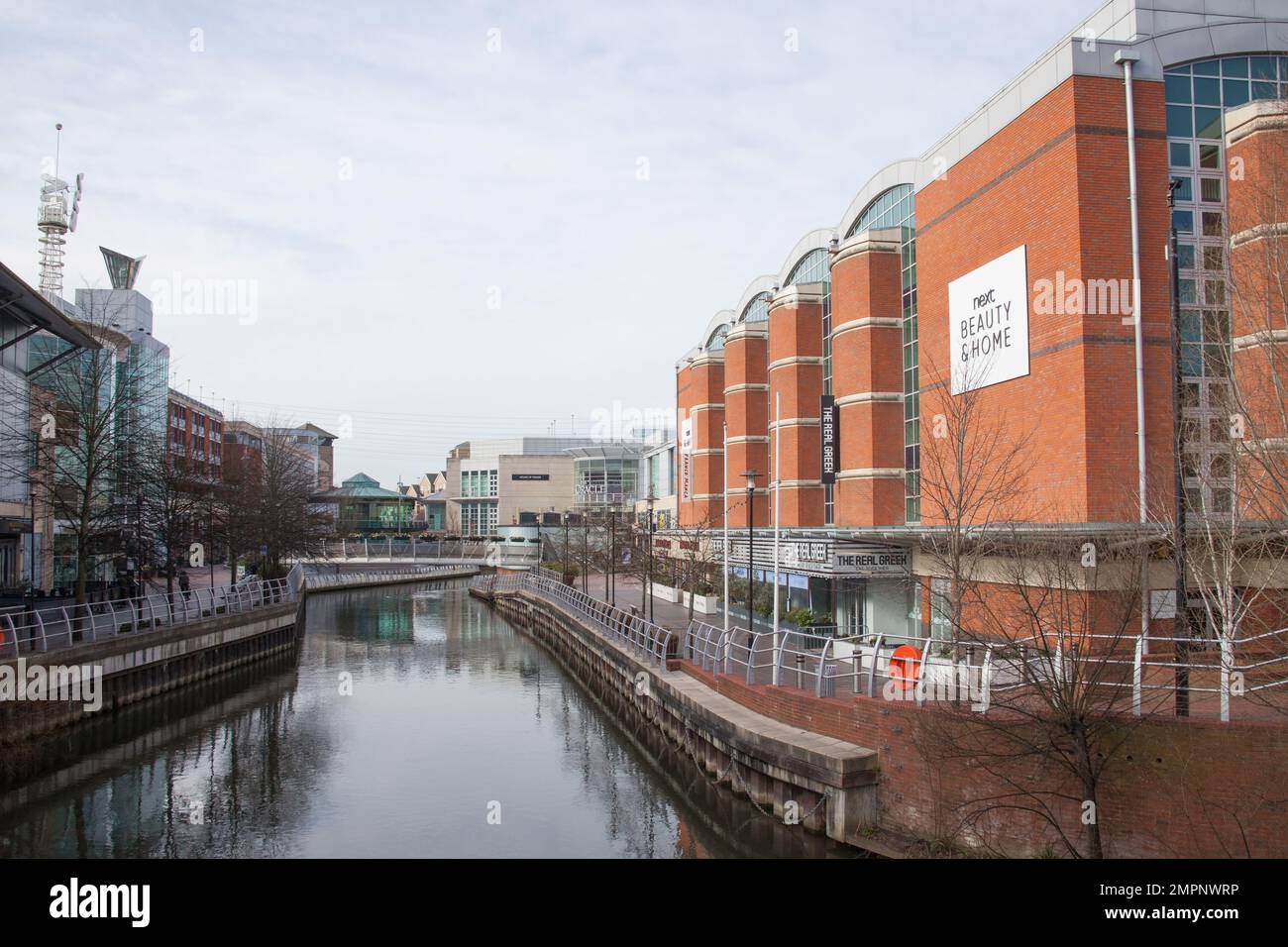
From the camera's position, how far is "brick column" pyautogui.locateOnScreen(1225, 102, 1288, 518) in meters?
10.1

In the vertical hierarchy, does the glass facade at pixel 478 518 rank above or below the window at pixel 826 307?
below

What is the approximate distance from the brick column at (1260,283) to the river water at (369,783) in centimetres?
743

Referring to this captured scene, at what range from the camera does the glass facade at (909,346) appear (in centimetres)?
2536

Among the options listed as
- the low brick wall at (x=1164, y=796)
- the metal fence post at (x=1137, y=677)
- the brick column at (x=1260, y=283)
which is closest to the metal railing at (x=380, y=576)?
the low brick wall at (x=1164, y=796)

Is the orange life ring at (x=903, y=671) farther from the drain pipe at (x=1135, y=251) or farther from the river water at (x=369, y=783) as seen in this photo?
the drain pipe at (x=1135, y=251)

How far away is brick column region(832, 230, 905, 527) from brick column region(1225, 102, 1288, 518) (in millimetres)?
9540

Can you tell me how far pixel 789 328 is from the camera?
31781mm

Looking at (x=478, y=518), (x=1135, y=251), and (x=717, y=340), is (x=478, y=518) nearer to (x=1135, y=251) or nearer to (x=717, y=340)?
(x=717, y=340)

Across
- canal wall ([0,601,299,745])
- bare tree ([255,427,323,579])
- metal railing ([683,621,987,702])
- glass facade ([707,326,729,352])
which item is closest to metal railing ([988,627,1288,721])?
metal railing ([683,621,987,702])

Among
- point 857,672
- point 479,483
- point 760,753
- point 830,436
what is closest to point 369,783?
point 760,753

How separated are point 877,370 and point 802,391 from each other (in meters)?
5.85

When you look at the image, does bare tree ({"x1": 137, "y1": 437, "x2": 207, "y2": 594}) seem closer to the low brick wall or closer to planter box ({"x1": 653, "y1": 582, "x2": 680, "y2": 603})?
planter box ({"x1": 653, "y1": 582, "x2": 680, "y2": 603})
